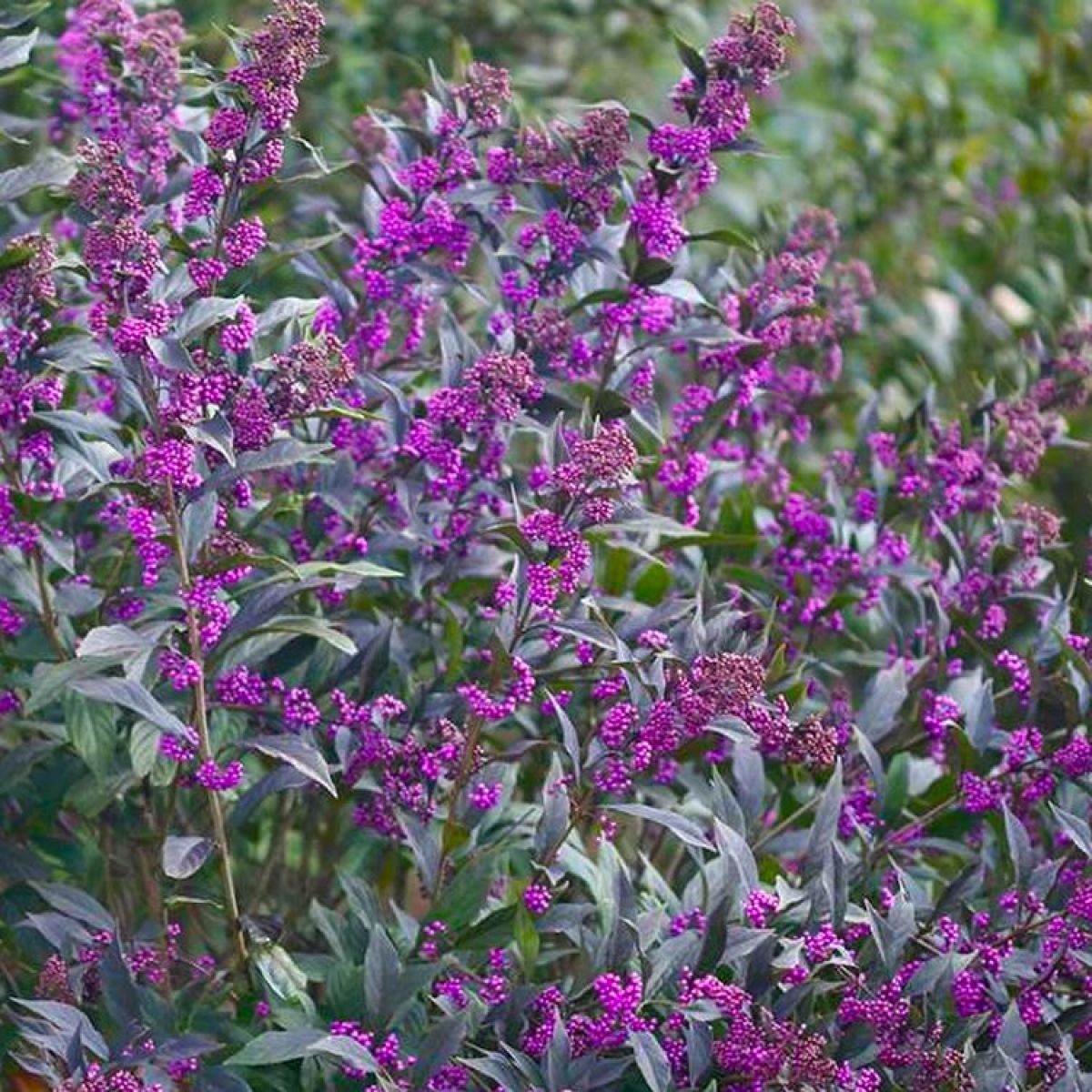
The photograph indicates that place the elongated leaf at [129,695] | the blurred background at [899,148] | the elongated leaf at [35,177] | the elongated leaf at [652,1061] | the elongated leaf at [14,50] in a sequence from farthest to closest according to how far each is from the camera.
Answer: the blurred background at [899,148] → the elongated leaf at [14,50] → the elongated leaf at [35,177] → the elongated leaf at [129,695] → the elongated leaf at [652,1061]

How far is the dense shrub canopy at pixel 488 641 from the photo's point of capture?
2006mm

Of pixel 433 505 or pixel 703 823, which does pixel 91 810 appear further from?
pixel 703 823

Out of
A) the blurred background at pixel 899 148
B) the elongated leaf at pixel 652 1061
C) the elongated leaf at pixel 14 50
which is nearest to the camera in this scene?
the elongated leaf at pixel 652 1061

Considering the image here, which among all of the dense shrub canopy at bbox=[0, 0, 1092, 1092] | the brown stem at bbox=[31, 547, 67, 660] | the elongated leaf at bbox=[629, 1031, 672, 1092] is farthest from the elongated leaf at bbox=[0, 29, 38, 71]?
the elongated leaf at bbox=[629, 1031, 672, 1092]

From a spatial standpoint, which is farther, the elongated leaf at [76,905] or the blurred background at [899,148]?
the blurred background at [899,148]

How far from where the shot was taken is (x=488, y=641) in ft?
8.23

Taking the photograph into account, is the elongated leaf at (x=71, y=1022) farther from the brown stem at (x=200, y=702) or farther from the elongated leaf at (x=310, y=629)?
the elongated leaf at (x=310, y=629)

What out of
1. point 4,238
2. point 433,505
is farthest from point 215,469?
point 4,238

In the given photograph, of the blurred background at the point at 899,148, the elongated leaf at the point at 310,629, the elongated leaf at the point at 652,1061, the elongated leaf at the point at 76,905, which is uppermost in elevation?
the elongated leaf at the point at 310,629

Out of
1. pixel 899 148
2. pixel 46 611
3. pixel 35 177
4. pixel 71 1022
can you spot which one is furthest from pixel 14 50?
pixel 899 148

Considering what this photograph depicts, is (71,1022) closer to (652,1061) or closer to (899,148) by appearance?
(652,1061)

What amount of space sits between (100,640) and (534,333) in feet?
2.19

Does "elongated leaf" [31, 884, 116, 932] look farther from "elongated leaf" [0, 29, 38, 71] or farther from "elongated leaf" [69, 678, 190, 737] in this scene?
"elongated leaf" [0, 29, 38, 71]

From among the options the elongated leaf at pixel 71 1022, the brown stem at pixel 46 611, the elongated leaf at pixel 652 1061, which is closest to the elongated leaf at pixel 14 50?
the brown stem at pixel 46 611
